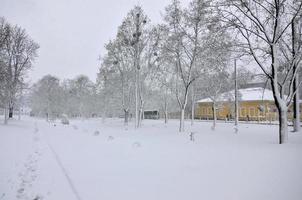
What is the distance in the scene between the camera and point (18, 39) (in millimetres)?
33562

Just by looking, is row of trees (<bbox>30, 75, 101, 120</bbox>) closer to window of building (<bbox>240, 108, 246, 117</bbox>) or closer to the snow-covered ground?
window of building (<bbox>240, 108, 246, 117</bbox>)

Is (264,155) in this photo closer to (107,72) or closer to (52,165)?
(52,165)

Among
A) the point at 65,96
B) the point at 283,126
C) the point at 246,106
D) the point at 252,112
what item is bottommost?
the point at 283,126

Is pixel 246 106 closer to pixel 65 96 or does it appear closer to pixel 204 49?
pixel 204 49

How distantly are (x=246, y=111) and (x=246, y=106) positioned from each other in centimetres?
107

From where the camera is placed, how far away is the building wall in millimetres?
49594

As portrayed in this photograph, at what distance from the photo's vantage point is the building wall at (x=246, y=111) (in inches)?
1953

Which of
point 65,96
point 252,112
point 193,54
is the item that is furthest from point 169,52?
point 65,96

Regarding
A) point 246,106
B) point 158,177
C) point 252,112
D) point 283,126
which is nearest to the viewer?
point 158,177

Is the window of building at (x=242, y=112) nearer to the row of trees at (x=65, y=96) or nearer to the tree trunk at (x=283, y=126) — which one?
the row of trees at (x=65, y=96)

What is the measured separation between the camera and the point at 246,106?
55469 millimetres

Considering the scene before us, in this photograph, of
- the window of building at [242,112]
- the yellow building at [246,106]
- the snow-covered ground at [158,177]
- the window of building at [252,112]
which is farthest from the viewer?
the window of building at [242,112]

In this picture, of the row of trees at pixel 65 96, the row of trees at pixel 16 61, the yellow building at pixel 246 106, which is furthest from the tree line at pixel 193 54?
the row of trees at pixel 65 96

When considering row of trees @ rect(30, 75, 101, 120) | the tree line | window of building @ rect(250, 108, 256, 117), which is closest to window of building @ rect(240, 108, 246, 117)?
window of building @ rect(250, 108, 256, 117)
